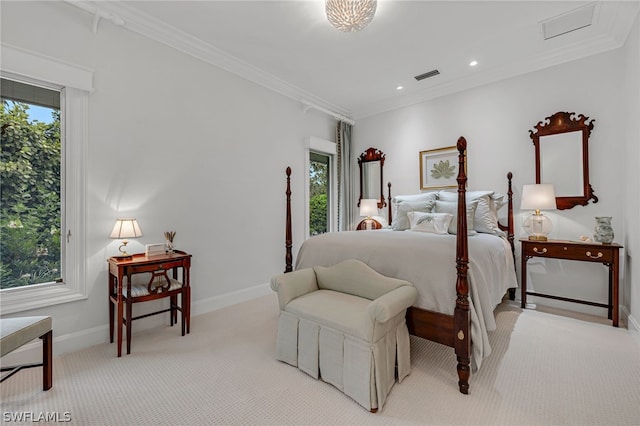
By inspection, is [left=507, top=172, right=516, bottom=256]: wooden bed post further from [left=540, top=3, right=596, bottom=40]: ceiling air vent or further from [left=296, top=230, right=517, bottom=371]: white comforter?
[left=540, top=3, right=596, bottom=40]: ceiling air vent

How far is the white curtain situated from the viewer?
5.07 metres

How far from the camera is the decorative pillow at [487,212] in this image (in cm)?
324

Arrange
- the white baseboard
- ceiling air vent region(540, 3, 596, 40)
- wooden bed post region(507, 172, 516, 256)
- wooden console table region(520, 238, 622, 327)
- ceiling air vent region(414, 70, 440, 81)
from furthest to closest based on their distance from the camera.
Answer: ceiling air vent region(414, 70, 440, 81)
wooden bed post region(507, 172, 516, 256)
wooden console table region(520, 238, 622, 327)
ceiling air vent region(540, 3, 596, 40)
the white baseboard

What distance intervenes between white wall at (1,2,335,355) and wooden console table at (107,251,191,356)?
17cm

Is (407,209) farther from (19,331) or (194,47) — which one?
(19,331)

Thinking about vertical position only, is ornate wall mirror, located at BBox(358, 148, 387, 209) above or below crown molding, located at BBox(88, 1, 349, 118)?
below

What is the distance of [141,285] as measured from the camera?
8.20ft

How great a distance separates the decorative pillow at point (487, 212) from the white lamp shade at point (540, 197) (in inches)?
13.1

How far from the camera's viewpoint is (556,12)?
2.63 metres

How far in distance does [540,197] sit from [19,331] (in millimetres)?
4449

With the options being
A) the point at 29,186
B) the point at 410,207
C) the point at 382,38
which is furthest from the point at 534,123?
the point at 29,186

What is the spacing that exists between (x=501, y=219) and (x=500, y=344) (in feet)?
5.91

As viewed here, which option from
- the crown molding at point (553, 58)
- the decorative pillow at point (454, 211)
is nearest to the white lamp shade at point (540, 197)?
the decorative pillow at point (454, 211)

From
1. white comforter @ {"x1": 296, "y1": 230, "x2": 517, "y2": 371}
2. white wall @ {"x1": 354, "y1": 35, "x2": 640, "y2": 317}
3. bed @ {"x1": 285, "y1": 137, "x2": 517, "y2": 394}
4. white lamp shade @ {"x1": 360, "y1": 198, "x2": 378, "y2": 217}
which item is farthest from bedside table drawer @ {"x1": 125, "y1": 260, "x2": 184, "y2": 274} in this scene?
white wall @ {"x1": 354, "y1": 35, "x2": 640, "y2": 317}
